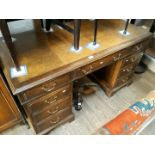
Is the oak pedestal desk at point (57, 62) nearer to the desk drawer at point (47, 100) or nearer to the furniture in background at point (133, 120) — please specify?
the desk drawer at point (47, 100)

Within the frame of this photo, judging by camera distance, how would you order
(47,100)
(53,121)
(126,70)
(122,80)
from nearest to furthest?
(47,100) → (53,121) → (126,70) → (122,80)

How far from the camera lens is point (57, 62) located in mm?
923

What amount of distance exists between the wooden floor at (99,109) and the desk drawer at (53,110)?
337 millimetres

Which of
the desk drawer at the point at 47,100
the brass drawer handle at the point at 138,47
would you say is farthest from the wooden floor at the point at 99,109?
the brass drawer handle at the point at 138,47

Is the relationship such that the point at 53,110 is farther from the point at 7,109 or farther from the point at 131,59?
the point at 131,59

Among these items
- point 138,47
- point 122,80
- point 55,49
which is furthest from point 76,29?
point 122,80

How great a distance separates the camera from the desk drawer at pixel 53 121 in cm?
118

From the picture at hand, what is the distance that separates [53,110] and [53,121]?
181mm

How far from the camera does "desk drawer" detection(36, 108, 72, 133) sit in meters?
1.18

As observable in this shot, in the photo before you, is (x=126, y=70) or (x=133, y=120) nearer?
(x=133, y=120)

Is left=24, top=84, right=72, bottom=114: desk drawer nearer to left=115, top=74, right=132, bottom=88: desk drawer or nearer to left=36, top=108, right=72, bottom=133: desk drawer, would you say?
left=36, top=108, right=72, bottom=133: desk drawer

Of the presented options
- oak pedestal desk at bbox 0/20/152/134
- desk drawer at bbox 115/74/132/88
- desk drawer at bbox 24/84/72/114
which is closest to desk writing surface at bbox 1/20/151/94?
oak pedestal desk at bbox 0/20/152/134
